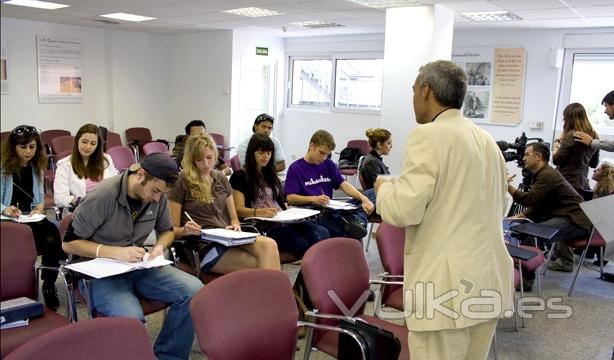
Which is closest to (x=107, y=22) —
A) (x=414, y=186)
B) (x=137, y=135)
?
(x=137, y=135)

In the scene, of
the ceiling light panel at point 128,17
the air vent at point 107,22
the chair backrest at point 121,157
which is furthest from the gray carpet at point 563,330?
the air vent at point 107,22

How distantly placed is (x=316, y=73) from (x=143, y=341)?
312 inches

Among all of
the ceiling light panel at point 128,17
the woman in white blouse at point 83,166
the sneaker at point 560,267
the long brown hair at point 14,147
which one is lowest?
the sneaker at point 560,267

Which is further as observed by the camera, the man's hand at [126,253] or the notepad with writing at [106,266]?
the man's hand at [126,253]

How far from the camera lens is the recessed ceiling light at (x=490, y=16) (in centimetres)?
567

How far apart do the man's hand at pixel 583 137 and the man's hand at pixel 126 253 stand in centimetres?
371

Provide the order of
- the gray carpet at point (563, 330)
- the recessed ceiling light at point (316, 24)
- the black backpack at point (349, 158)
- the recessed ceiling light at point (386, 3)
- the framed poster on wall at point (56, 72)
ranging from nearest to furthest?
the framed poster on wall at point (56, 72)
the gray carpet at point (563, 330)
the recessed ceiling light at point (386, 3)
the black backpack at point (349, 158)
the recessed ceiling light at point (316, 24)

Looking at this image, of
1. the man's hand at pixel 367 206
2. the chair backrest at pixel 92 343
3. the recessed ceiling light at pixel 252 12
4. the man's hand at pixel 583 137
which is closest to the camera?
the chair backrest at pixel 92 343

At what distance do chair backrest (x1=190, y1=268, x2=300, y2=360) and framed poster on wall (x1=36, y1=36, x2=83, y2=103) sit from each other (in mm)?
1190

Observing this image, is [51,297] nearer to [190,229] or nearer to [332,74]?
[190,229]

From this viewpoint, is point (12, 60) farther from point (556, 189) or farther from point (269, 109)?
point (269, 109)

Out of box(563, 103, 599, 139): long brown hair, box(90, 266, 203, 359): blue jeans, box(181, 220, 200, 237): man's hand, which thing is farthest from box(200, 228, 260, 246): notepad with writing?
box(563, 103, 599, 139): long brown hair

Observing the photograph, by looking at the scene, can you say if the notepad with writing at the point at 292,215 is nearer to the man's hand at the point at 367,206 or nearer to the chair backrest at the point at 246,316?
the man's hand at the point at 367,206

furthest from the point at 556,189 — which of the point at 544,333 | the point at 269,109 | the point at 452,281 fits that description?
the point at 269,109
